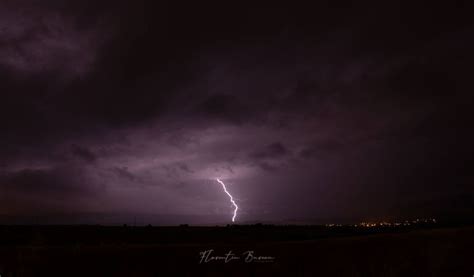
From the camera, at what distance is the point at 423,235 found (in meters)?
21.7

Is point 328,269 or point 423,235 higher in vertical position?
point 423,235

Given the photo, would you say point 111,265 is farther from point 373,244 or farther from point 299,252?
point 373,244

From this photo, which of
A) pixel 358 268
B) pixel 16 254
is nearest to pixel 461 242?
pixel 358 268

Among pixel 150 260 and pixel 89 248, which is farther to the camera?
pixel 89 248

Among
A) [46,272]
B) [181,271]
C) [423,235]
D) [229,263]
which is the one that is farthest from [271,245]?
[46,272]

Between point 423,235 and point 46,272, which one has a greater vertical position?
point 423,235

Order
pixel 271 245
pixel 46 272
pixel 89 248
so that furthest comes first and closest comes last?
pixel 271 245, pixel 89 248, pixel 46 272

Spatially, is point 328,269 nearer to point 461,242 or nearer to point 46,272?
point 461,242

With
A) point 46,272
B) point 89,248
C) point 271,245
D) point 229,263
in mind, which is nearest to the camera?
point 46,272

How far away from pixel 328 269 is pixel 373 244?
13.9 ft

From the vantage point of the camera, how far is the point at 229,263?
17.8 m

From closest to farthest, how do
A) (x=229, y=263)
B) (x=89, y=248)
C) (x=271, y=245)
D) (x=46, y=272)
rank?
Answer: (x=46, y=272)
(x=229, y=263)
(x=89, y=248)
(x=271, y=245)

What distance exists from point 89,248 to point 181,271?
489 centimetres

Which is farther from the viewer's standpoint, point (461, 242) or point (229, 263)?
point (461, 242)
